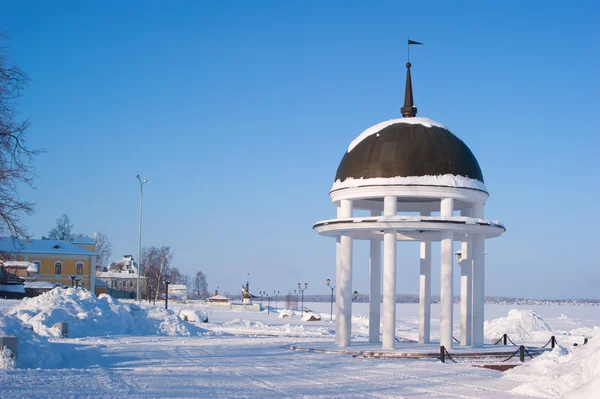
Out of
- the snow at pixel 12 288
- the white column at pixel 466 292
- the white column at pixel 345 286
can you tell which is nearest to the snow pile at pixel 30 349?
the white column at pixel 345 286

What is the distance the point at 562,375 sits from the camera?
19.0 metres

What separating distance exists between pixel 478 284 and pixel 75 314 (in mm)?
24521

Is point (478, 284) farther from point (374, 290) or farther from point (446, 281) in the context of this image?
point (374, 290)

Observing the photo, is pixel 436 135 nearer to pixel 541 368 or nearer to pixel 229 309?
pixel 541 368

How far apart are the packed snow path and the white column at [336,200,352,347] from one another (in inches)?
115

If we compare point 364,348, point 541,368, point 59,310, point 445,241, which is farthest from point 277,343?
point 541,368

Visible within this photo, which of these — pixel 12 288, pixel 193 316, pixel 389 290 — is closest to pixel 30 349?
pixel 389 290

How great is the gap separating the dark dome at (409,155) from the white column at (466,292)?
3.52 meters

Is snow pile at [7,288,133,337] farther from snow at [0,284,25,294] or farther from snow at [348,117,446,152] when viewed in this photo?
snow at [0,284,25,294]

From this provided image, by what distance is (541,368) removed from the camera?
21.6m

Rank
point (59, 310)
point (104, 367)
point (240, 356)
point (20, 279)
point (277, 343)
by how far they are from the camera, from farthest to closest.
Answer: point (20, 279), point (59, 310), point (277, 343), point (240, 356), point (104, 367)

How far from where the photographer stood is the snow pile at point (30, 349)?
73.0 ft

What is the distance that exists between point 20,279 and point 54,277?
5.62m

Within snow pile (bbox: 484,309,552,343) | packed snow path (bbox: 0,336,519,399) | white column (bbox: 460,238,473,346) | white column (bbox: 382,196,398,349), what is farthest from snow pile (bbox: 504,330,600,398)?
snow pile (bbox: 484,309,552,343)
